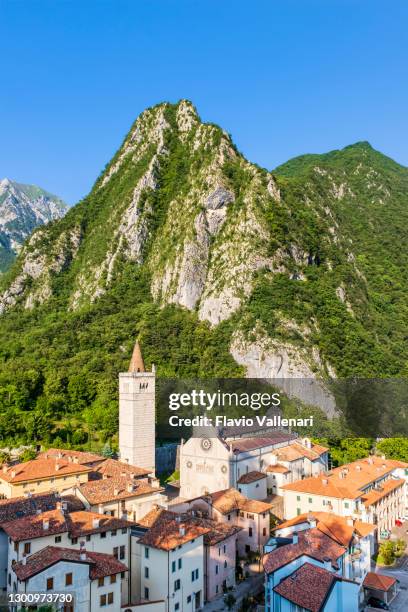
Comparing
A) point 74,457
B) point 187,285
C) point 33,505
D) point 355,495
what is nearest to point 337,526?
point 355,495

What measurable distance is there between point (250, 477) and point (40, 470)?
60.7 feet

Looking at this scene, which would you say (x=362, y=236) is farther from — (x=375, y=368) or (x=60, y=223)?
(x=60, y=223)

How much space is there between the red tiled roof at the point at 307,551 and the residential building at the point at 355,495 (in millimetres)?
8428

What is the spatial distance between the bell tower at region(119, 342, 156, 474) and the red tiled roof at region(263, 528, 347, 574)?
94.4ft

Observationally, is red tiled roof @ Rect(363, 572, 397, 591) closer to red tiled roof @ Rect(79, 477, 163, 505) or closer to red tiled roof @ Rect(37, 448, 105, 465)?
red tiled roof @ Rect(79, 477, 163, 505)

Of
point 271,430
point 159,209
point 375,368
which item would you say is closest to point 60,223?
point 159,209

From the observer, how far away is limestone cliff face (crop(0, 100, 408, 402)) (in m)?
104

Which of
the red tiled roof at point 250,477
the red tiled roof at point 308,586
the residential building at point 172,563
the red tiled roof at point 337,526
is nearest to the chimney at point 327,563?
the red tiled roof at point 308,586

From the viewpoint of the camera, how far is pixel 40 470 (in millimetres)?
49375

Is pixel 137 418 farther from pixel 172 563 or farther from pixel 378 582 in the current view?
pixel 378 582

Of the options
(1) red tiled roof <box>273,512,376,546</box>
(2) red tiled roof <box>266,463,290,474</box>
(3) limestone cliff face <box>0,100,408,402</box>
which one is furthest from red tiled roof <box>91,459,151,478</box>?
→ (3) limestone cliff face <box>0,100,408,402</box>

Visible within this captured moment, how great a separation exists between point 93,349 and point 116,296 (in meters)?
23.5

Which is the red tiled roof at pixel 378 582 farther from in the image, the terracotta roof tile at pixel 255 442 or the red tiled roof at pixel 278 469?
the red tiled roof at pixel 278 469

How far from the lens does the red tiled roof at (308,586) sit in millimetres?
29891
